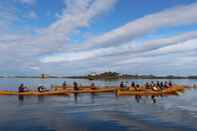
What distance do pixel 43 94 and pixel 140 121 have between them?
2968 cm

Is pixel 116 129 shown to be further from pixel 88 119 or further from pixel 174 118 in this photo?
pixel 174 118

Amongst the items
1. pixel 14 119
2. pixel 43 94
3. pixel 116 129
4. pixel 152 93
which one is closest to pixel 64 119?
pixel 14 119

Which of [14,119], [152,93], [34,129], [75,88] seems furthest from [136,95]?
[34,129]

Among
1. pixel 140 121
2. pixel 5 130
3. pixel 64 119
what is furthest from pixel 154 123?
pixel 5 130

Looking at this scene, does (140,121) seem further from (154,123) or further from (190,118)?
(190,118)

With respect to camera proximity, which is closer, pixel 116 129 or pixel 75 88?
pixel 116 129

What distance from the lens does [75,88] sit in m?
62.7

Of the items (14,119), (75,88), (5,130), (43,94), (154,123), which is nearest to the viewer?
(5,130)

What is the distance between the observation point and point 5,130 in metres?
23.1

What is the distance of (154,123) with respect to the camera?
26250 mm

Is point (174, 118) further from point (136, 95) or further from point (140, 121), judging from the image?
point (136, 95)

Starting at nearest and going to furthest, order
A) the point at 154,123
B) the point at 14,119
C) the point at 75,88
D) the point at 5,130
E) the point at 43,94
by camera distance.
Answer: the point at 5,130 → the point at 154,123 → the point at 14,119 → the point at 43,94 → the point at 75,88

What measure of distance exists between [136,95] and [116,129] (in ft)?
104

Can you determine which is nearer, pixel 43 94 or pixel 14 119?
pixel 14 119
